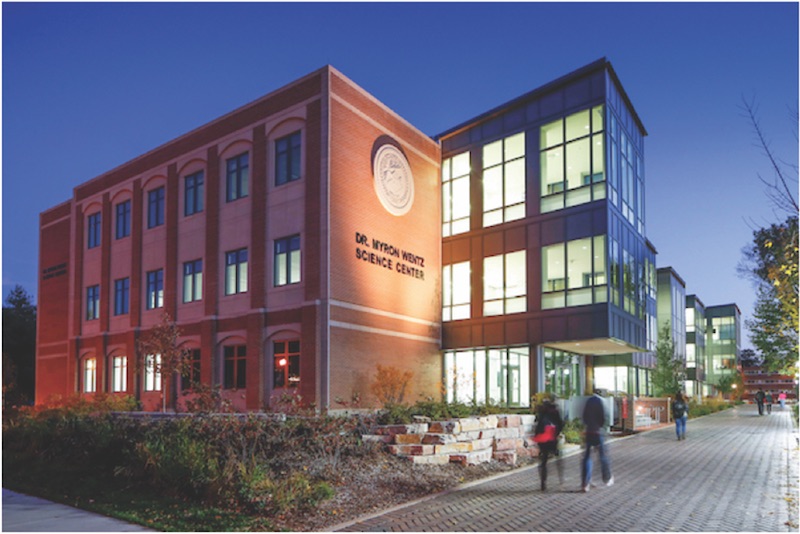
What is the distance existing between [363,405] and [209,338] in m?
8.21

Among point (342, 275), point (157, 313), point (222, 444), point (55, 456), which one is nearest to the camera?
point (222, 444)

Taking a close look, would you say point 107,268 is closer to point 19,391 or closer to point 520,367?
point 19,391

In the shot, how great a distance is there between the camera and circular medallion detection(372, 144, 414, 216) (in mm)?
30391

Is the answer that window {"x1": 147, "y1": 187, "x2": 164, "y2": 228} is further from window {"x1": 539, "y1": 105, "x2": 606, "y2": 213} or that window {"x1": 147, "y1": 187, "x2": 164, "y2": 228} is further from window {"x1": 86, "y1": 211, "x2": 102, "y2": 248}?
window {"x1": 539, "y1": 105, "x2": 606, "y2": 213}

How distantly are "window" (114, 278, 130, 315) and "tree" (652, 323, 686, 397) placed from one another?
31.2 m

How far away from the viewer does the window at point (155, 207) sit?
118ft

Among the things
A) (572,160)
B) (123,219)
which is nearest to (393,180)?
(572,160)

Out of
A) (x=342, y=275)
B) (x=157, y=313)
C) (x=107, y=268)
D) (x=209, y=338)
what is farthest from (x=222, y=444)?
(x=107, y=268)

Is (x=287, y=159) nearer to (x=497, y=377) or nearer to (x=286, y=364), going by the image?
(x=286, y=364)

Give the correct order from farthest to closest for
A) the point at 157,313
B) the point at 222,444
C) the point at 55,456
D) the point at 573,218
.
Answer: the point at 157,313 → the point at 573,218 → the point at 55,456 → the point at 222,444

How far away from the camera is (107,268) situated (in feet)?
128

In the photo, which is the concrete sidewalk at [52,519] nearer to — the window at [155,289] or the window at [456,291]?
the window at [155,289]

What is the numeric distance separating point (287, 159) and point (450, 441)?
1774 cm

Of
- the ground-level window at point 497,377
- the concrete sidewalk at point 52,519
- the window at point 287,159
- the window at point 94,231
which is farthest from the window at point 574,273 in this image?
the window at point 94,231
